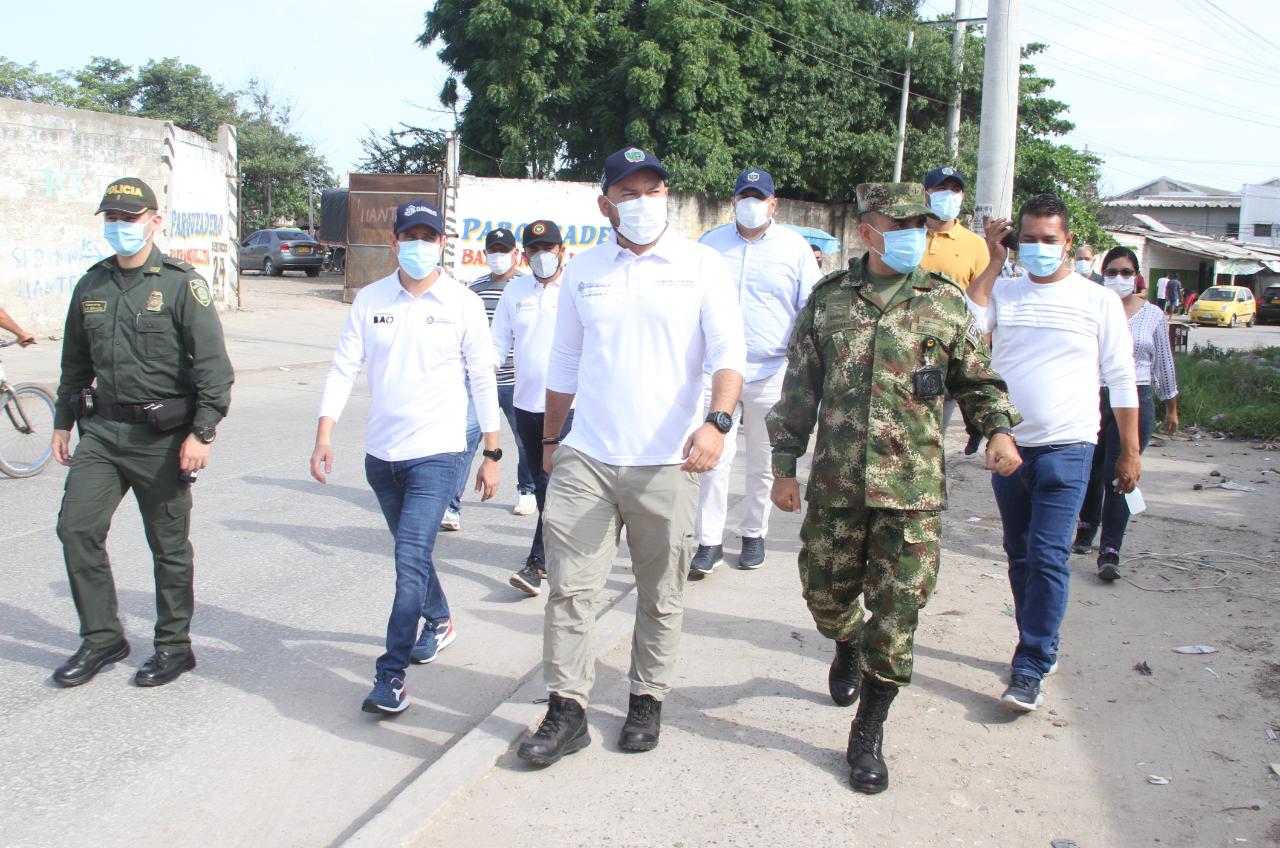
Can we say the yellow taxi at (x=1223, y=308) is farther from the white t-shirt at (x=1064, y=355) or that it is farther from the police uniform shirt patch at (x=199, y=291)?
the police uniform shirt patch at (x=199, y=291)

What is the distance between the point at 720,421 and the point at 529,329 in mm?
2888

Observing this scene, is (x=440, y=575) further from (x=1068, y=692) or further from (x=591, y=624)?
(x=1068, y=692)

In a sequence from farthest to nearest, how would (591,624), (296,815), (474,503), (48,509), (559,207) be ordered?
(559,207) → (474,503) → (48,509) → (591,624) → (296,815)

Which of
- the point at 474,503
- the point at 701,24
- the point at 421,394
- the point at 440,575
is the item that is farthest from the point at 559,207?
the point at 421,394

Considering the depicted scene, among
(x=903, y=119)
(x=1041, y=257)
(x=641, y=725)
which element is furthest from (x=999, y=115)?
(x=903, y=119)

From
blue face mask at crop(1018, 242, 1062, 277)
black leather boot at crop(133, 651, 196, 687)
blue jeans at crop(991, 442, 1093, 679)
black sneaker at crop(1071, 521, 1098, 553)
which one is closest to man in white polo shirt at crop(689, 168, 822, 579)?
blue face mask at crop(1018, 242, 1062, 277)

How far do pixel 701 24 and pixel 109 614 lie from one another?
27.6m

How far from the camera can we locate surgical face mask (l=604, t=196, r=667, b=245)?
150 inches

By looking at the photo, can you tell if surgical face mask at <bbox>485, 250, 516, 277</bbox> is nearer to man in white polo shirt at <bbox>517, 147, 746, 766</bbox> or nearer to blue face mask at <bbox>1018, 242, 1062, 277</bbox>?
man in white polo shirt at <bbox>517, 147, 746, 766</bbox>

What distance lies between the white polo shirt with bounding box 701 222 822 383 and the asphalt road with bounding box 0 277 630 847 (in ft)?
5.03

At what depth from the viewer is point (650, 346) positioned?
377 cm

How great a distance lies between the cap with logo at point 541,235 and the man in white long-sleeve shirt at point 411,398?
1.63 metres

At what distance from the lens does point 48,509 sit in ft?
24.8

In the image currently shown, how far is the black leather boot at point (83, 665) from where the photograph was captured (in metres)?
4.50
